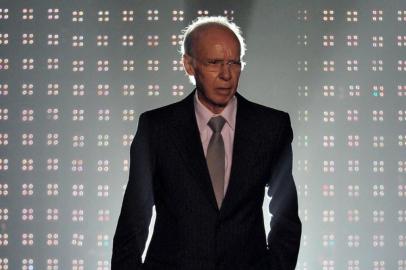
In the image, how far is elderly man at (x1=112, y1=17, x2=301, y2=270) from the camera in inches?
45.2

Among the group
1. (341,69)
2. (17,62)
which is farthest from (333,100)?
(17,62)

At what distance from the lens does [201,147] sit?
1182 millimetres

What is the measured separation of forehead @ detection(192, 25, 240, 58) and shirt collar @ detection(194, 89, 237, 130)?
4.2 inches

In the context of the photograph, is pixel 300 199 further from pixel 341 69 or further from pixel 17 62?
pixel 17 62

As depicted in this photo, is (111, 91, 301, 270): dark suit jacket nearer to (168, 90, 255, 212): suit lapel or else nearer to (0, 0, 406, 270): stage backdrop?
(168, 90, 255, 212): suit lapel

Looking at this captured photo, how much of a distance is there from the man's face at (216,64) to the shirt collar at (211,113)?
0.04 ft

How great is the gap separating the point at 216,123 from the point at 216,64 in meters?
0.11

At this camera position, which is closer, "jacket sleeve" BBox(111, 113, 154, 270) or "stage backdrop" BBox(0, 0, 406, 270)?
"jacket sleeve" BBox(111, 113, 154, 270)

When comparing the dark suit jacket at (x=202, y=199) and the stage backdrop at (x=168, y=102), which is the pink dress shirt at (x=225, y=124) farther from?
the stage backdrop at (x=168, y=102)

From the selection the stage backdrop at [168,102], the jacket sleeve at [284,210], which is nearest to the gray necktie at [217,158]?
the jacket sleeve at [284,210]

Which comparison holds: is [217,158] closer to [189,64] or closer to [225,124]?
[225,124]

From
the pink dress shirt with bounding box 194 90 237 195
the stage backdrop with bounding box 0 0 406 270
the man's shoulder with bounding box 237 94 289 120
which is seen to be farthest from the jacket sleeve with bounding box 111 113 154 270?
the stage backdrop with bounding box 0 0 406 270

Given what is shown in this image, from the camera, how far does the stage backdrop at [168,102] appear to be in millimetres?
3264

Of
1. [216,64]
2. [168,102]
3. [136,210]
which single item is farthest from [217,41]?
[168,102]
